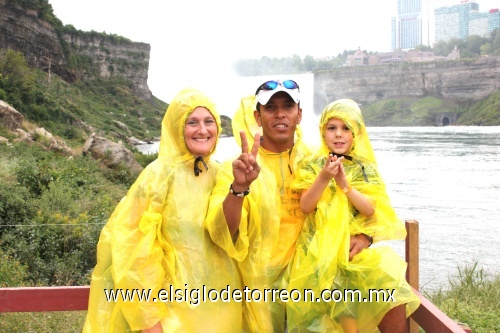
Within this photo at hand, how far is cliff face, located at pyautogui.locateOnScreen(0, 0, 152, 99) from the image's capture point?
122 feet

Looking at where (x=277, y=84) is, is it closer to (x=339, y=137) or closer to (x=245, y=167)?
(x=339, y=137)

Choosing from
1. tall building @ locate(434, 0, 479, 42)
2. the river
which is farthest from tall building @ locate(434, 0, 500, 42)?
the river

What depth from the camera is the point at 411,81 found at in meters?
95.2

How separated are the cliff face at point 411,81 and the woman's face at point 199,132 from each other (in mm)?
89047

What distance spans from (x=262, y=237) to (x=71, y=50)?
172 feet

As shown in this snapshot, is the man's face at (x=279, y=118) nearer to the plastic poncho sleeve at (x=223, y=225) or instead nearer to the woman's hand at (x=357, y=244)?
the plastic poncho sleeve at (x=223, y=225)

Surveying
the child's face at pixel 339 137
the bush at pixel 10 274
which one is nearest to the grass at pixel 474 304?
the child's face at pixel 339 137

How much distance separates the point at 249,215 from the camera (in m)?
2.49

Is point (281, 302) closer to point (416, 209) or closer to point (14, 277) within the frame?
point (14, 277)

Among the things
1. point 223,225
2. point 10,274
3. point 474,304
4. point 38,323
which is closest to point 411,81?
point 474,304

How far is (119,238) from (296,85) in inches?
38.9

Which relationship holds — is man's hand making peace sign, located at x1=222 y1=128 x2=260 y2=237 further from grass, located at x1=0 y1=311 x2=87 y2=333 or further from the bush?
the bush

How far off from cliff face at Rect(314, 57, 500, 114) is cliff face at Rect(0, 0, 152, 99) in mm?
35040

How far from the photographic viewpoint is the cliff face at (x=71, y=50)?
1459 inches
